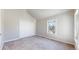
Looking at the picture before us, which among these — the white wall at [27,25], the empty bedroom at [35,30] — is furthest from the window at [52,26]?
the white wall at [27,25]

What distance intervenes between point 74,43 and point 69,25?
25 centimetres

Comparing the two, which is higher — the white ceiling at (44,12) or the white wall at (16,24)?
the white ceiling at (44,12)

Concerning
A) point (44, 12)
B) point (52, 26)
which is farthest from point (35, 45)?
point (44, 12)

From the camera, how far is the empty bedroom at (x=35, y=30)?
A: 3.19 ft

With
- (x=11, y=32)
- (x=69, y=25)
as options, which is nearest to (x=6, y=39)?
(x=11, y=32)

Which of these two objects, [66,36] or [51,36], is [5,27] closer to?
[51,36]

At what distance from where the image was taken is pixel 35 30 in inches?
44.3

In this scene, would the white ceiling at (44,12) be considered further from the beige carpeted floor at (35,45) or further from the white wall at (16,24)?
the beige carpeted floor at (35,45)

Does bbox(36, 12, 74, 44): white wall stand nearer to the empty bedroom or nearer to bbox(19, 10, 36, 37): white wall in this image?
the empty bedroom

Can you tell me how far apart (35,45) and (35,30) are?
0.24 m

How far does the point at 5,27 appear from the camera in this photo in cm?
100

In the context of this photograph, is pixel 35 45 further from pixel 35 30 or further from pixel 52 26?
pixel 52 26
